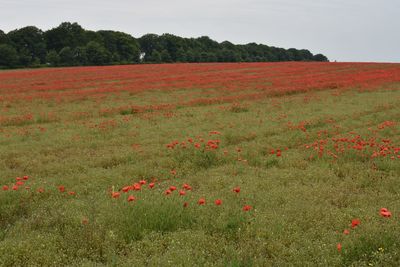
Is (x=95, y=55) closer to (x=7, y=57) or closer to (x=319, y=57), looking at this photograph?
(x=7, y=57)

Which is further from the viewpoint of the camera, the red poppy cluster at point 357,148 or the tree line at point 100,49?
the tree line at point 100,49

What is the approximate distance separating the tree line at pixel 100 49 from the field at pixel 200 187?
210 feet

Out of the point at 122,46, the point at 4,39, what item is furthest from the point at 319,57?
the point at 4,39

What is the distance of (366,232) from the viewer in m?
6.41

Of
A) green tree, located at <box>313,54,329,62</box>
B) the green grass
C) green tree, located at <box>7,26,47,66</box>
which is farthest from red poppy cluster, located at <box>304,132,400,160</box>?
green tree, located at <box>313,54,329,62</box>

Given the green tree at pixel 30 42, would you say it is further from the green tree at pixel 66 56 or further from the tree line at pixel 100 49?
the green tree at pixel 66 56

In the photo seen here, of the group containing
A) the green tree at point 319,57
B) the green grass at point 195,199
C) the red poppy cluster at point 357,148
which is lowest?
the green grass at point 195,199

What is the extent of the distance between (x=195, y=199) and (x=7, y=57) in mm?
81442

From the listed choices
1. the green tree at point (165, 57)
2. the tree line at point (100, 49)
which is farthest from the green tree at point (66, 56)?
the green tree at point (165, 57)

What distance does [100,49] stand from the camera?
8369 cm

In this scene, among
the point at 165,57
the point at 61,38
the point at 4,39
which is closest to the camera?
the point at 4,39

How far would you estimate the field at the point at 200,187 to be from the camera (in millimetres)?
6039

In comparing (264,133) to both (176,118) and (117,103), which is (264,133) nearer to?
(176,118)

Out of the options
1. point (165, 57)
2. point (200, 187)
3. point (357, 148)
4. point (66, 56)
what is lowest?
point (200, 187)
